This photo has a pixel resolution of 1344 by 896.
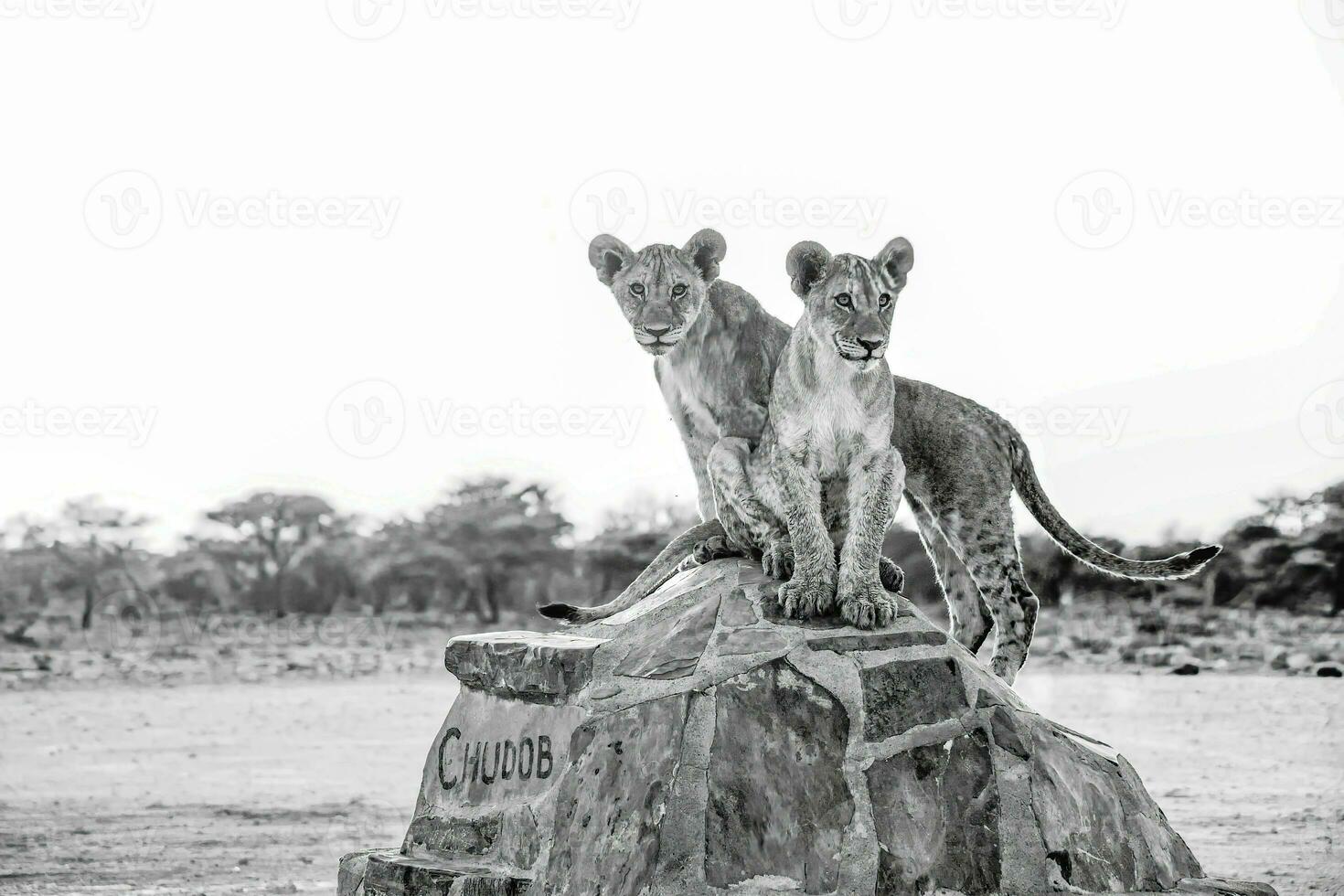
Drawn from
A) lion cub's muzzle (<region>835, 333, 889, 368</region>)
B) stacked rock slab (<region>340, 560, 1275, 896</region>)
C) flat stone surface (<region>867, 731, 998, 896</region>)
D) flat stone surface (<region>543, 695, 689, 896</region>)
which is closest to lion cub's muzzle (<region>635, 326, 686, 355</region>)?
lion cub's muzzle (<region>835, 333, 889, 368</region>)

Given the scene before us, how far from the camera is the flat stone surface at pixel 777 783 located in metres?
6.02

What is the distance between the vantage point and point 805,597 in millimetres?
6508

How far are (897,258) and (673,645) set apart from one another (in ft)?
6.37

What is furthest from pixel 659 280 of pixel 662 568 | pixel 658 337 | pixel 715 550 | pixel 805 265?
pixel 662 568

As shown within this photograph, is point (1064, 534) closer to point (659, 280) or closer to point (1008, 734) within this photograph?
point (1008, 734)

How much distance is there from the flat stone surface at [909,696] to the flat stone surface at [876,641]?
0.08m

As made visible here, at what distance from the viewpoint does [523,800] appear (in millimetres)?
6734

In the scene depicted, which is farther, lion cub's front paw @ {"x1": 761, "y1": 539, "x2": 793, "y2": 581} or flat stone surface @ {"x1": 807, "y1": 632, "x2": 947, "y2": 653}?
lion cub's front paw @ {"x1": 761, "y1": 539, "x2": 793, "y2": 581}

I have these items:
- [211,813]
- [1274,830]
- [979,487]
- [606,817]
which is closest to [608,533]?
[211,813]

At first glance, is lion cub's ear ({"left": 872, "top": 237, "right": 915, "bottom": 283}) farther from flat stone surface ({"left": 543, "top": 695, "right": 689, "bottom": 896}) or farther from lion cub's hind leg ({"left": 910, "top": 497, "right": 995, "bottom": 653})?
flat stone surface ({"left": 543, "top": 695, "right": 689, "bottom": 896})

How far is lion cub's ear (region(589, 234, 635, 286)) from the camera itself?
285 inches

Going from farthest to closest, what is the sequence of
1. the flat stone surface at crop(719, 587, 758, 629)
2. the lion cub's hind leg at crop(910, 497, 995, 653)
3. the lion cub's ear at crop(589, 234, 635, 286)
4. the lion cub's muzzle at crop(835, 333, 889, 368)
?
the lion cub's hind leg at crop(910, 497, 995, 653), the lion cub's ear at crop(589, 234, 635, 286), the flat stone surface at crop(719, 587, 758, 629), the lion cub's muzzle at crop(835, 333, 889, 368)

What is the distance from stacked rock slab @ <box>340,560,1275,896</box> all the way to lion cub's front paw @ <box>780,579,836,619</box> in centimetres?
6

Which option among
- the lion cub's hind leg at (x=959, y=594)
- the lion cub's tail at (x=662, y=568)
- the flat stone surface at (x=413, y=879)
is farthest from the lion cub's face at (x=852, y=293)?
the flat stone surface at (x=413, y=879)
